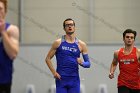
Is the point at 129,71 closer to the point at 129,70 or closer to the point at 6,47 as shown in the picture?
the point at 129,70

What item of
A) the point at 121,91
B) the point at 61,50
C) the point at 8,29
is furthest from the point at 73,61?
the point at 8,29

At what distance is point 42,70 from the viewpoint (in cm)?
840

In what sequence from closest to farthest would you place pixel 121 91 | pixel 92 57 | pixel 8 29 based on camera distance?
pixel 8 29
pixel 121 91
pixel 92 57

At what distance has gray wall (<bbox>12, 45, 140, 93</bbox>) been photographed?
27.5 ft

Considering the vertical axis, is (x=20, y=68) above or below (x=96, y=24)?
below

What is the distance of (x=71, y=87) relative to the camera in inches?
227

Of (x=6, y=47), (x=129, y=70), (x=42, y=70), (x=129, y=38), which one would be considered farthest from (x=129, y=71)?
(x=42, y=70)

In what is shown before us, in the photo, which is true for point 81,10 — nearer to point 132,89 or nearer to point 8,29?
point 132,89

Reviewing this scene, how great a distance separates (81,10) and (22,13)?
1.23 m

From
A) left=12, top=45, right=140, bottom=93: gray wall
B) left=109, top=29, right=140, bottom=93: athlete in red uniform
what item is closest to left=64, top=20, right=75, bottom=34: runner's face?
left=109, top=29, right=140, bottom=93: athlete in red uniform

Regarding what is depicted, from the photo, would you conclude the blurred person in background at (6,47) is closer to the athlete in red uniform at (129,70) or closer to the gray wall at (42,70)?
the athlete in red uniform at (129,70)

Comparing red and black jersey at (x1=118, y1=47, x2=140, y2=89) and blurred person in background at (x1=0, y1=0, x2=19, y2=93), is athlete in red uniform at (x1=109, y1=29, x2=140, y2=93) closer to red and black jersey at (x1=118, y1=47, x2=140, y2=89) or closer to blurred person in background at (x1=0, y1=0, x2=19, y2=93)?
red and black jersey at (x1=118, y1=47, x2=140, y2=89)

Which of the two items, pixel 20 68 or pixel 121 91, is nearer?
pixel 121 91

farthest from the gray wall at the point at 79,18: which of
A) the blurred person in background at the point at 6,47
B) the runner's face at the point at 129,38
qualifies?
the blurred person in background at the point at 6,47
